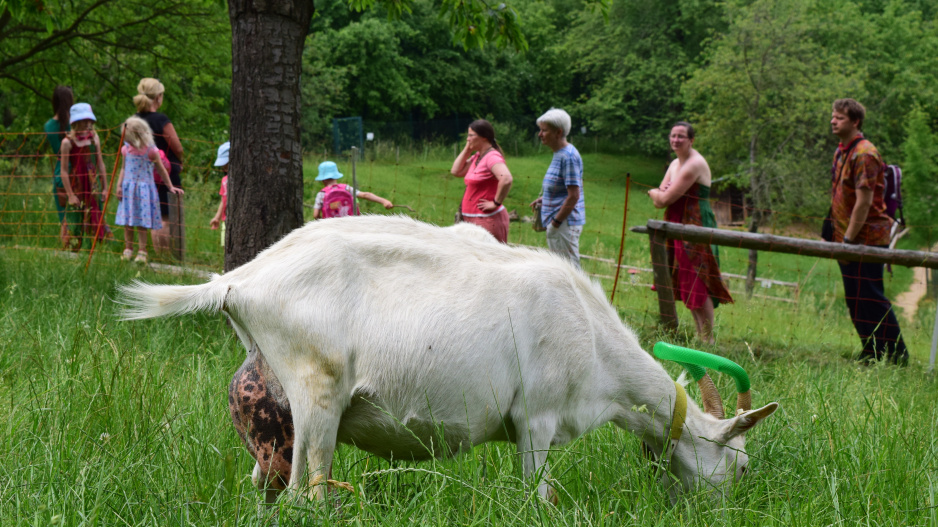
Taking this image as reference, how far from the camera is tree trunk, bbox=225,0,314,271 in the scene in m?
4.71

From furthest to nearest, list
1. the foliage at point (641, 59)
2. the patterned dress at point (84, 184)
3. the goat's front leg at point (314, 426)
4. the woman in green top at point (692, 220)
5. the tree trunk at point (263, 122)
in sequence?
the foliage at point (641, 59)
the patterned dress at point (84, 184)
the woman in green top at point (692, 220)
the tree trunk at point (263, 122)
the goat's front leg at point (314, 426)

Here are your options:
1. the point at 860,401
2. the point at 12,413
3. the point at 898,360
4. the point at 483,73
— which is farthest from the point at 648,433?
the point at 483,73

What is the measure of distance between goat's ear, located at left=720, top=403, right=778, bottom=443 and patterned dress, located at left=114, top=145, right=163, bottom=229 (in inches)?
252

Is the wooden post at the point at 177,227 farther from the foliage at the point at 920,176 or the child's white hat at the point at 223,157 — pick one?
the foliage at the point at 920,176

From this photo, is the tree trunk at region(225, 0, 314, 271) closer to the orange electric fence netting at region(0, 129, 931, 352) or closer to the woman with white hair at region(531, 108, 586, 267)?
the orange electric fence netting at region(0, 129, 931, 352)

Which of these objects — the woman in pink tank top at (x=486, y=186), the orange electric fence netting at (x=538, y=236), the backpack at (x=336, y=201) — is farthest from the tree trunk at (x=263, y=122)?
the backpack at (x=336, y=201)

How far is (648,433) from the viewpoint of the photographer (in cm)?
301

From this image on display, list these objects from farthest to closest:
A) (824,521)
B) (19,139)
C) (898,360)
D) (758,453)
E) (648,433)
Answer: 1. (19,139)
2. (898,360)
3. (758,453)
4. (648,433)
5. (824,521)

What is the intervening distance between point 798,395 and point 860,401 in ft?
1.82

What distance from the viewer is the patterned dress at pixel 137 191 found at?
24.9 feet

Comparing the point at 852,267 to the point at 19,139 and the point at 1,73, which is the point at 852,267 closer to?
the point at 1,73

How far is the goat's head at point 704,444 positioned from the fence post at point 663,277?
3.38m

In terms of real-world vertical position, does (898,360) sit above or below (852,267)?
below

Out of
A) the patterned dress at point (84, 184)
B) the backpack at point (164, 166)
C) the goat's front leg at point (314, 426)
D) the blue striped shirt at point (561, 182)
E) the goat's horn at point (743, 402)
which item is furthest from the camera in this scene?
the patterned dress at point (84, 184)
